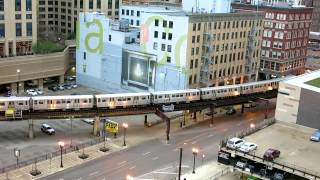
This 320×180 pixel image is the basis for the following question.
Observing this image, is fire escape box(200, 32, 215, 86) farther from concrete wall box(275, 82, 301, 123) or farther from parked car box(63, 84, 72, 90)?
parked car box(63, 84, 72, 90)

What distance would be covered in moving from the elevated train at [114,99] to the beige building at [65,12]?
5823 cm

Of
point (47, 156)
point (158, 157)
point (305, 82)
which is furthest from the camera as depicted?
point (305, 82)

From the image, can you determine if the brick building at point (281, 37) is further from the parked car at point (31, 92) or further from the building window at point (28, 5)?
the parked car at point (31, 92)

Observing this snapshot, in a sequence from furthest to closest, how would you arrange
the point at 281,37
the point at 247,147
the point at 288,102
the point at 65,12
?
the point at 65,12 → the point at 281,37 → the point at 288,102 → the point at 247,147

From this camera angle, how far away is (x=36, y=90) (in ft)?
357

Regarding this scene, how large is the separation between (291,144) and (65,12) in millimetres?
96834

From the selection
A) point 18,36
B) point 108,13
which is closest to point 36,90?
point 18,36

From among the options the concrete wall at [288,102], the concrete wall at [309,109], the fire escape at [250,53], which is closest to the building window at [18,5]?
the fire escape at [250,53]

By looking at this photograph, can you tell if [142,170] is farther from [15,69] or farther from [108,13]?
[108,13]

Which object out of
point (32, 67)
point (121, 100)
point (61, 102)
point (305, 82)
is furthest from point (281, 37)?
point (61, 102)

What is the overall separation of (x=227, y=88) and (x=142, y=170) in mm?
33362

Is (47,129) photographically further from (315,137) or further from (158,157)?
(315,137)

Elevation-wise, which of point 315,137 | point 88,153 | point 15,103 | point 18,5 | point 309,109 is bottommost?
point 88,153

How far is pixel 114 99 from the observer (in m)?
81.1
